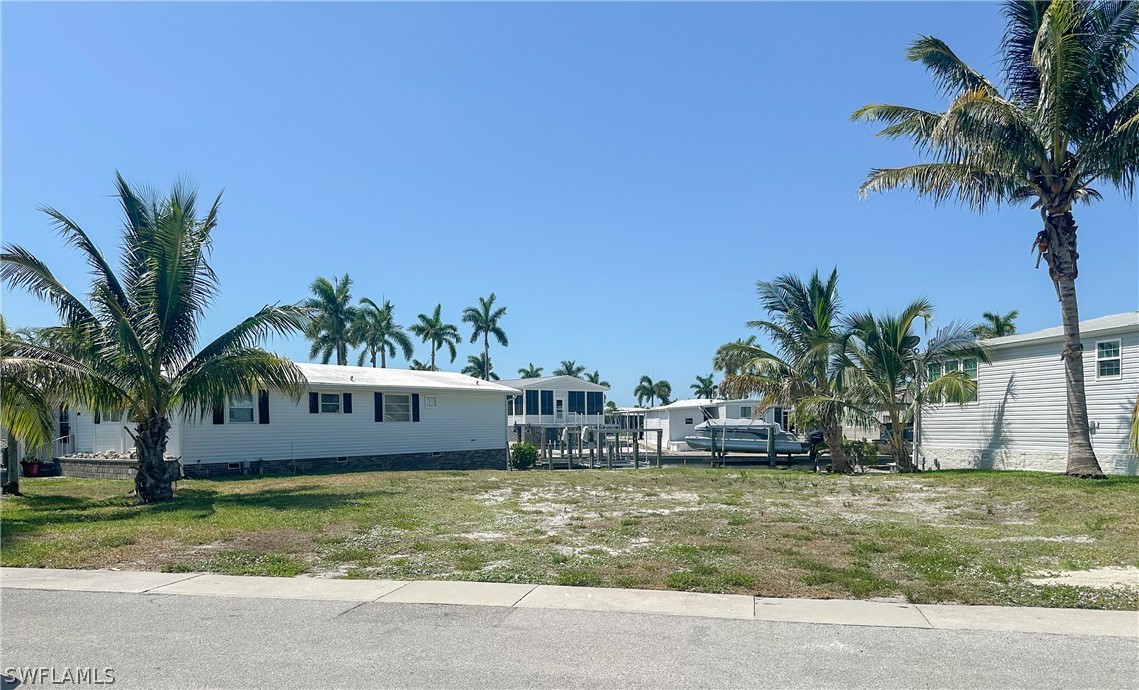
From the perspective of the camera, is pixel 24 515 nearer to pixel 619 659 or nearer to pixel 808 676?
pixel 619 659

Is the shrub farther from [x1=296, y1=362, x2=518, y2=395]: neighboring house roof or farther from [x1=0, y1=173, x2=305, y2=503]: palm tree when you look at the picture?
[x1=0, y1=173, x2=305, y2=503]: palm tree

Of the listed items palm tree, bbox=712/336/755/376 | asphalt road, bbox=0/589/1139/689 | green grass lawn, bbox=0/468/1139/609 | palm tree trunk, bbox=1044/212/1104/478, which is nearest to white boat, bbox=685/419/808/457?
palm tree, bbox=712/336/755/376

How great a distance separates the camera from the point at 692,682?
5.09 m

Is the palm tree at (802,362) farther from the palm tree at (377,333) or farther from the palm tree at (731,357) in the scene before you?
the palm tree at (377,333)

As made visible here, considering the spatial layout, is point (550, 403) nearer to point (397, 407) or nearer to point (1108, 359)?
point (397, 407)

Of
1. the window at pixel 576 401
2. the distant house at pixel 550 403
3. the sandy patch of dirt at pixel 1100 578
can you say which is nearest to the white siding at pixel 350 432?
the distant house at pixel 550 403

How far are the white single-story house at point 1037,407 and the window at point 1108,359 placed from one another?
21 millimetres

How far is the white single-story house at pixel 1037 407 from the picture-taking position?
64.1ft

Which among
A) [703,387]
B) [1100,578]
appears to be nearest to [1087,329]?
[1100,578]

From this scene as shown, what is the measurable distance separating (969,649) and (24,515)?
14700mm

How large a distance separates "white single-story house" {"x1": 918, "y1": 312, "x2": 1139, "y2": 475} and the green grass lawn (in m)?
3.11

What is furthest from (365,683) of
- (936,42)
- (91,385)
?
(936,42)

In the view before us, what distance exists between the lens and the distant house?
44.0 m

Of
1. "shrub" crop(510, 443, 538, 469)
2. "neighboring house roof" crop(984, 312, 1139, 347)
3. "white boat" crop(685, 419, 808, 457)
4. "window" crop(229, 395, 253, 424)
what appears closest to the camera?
"neighboring house roof" crop(984, 312, 1139, 347)
